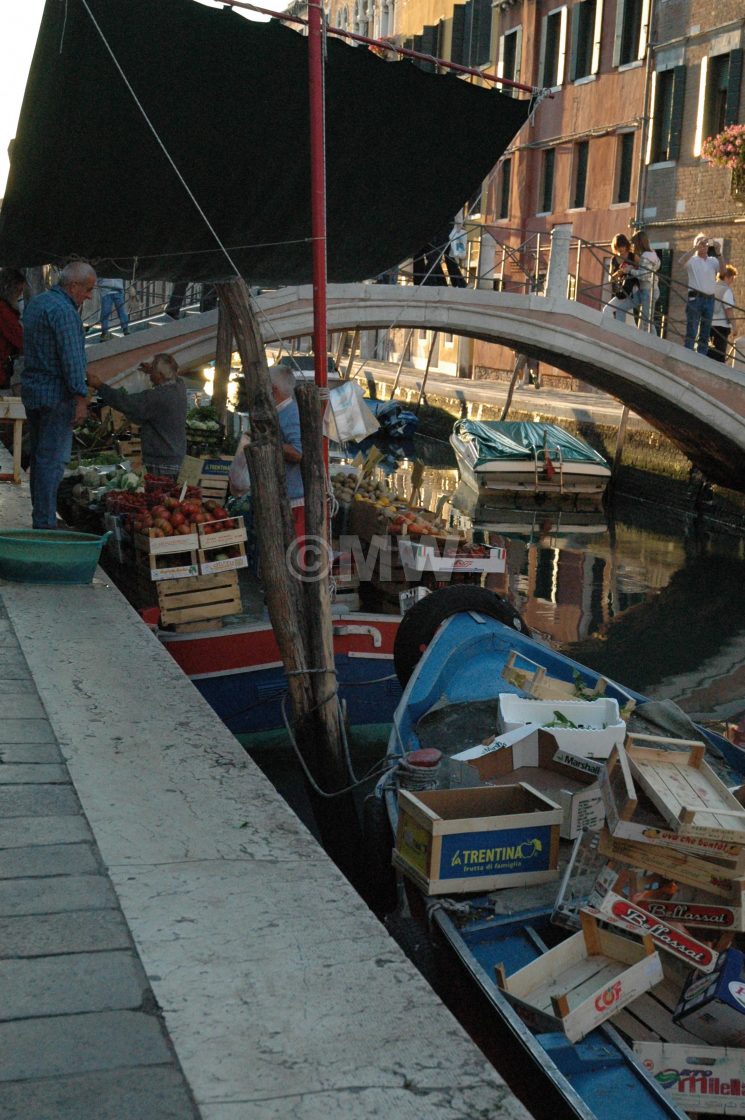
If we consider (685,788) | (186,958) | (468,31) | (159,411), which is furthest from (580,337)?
(468,31)

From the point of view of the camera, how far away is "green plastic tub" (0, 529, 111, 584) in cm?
485

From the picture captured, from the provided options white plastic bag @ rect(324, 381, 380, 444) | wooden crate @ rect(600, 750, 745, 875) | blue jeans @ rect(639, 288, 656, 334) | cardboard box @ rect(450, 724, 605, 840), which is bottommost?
cardboard box @ rect(450, 724, 605, 840)

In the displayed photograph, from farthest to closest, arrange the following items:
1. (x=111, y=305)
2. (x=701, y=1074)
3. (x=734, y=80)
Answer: (x=734, y=80) < (x=111, y=305) < (x=701, y=1074)

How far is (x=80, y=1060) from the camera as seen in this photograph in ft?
5.85

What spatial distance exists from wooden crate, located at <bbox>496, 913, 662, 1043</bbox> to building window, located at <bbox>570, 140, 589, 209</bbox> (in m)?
20.3

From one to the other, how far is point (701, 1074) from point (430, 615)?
2729 mm

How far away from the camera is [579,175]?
2230cm

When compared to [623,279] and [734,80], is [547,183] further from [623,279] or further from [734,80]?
[623,279]

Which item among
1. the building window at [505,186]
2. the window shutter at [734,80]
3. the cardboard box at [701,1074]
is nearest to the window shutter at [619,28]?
the window shutter at [734,80]

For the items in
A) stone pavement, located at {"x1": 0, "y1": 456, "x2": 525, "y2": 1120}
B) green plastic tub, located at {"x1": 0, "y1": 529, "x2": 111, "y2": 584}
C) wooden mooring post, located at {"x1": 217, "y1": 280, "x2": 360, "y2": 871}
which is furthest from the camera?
green plastic tub, located at {"x1": 0, "y1": 529, "x2": 111, "y2": 584}

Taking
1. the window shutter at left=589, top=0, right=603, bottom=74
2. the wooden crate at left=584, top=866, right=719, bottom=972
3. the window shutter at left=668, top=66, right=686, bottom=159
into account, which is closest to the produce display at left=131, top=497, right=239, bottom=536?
the wooden crate at left=584, top=866, right=719, bottom=972

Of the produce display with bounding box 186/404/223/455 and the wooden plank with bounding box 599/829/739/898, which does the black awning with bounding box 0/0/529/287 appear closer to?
the produce display with bounding box 186/404/223/455

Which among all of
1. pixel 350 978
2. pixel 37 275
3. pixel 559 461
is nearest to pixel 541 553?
pixel 559 461

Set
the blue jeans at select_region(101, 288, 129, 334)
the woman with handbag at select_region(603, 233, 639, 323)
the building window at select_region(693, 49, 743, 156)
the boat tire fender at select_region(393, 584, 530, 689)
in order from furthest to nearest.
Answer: the building window at select_region(693, 49, 743, 156) < the woman with handbag at select_region(603, 233, 639, 323) < the blue jeans at select_region(101, 288, 129, 334) < the boat tire fender at select_region(393, 584, 530, 689)
